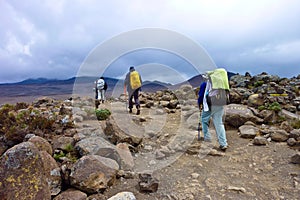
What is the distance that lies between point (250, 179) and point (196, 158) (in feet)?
4.65

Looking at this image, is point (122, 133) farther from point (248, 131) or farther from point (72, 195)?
point (248, 131)

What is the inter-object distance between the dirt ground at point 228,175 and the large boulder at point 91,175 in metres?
0.19

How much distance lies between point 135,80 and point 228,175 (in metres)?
6.33

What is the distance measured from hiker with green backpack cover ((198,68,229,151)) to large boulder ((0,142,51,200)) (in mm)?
4520

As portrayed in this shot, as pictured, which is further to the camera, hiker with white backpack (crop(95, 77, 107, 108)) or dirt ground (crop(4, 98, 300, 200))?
hiker with white backpack (crop(95, 77, 107, 108))

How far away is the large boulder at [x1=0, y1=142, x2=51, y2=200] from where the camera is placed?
324 centimetres

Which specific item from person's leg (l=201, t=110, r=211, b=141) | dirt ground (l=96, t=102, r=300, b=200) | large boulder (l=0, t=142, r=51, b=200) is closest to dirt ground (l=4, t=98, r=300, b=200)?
dirt ground (l=96, t=102, r=300, b=200)

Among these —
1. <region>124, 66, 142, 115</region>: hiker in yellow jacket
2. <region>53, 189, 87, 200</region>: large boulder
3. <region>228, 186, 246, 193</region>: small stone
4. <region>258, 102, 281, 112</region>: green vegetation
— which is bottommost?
<region>228, 186, 246, 193</region>: small stone

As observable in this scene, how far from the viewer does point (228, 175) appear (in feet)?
16.4

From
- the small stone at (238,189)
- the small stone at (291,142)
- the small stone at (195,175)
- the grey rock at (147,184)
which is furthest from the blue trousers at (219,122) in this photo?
the grey rock at (147,184)

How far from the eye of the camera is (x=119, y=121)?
22.6 feet

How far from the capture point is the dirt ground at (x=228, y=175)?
167 inches

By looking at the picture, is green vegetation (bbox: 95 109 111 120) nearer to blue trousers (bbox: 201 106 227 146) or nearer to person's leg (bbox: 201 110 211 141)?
person's leg (bbox: 201 110 211 141)

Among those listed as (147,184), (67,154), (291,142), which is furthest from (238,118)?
(67,154)
